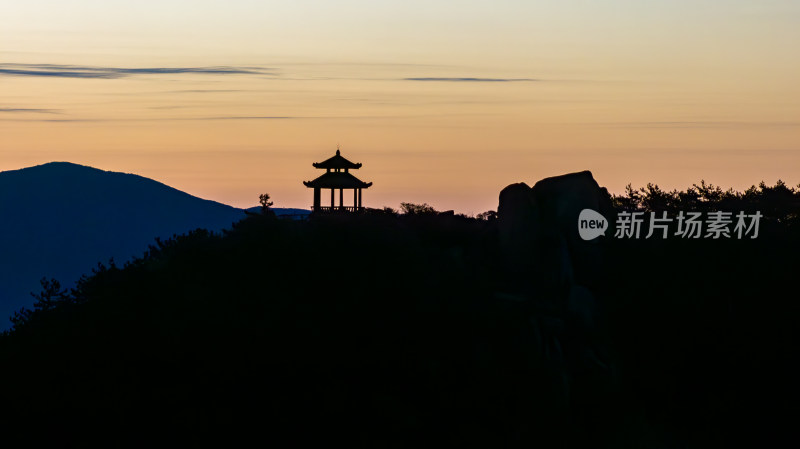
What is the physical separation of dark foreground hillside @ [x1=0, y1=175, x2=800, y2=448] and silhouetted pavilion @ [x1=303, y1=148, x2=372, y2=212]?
704 inches

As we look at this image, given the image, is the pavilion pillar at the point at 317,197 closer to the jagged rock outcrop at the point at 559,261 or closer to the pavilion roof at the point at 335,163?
the pavilion roof at the point at 335,163

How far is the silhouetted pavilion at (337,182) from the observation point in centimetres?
6097

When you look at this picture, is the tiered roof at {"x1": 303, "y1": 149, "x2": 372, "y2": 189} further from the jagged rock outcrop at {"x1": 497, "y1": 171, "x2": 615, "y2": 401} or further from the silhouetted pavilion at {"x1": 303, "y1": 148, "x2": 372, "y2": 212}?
the jagged rock outcrop at {"x1": 497, "y1": 171, "x2": 615, "y2": 401}

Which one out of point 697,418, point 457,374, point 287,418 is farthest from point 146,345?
point 697,418

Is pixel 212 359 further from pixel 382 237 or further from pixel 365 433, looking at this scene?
pixel 382 237

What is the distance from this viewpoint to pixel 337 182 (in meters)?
60.8

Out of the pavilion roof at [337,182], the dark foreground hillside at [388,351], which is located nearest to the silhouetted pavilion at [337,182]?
the pavilion roof at [337,182]

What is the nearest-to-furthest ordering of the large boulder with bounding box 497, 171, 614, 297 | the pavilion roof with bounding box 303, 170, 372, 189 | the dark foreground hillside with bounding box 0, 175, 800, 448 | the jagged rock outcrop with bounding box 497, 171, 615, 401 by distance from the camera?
the dark foreground hillside with bounding box 0, 175, 800, 448 < the jagged rock outcrop with bounding box 497, 171, 615, 401 < the large boulder with bounding box 497, 171, 614, 297 < the pavilion roof with bounding box 303, 170, 372, 189

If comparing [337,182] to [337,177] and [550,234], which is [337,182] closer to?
[337,177]

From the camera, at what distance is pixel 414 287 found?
36.3m

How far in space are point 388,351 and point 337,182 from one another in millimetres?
27349

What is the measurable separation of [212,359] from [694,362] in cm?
2082

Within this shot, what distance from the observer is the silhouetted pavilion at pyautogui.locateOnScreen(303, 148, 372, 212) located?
61.0m

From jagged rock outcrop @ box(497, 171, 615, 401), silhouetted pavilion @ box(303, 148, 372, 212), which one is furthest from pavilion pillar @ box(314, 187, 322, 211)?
jagged rock outcrop @ box(497, 171, 615, 401)
